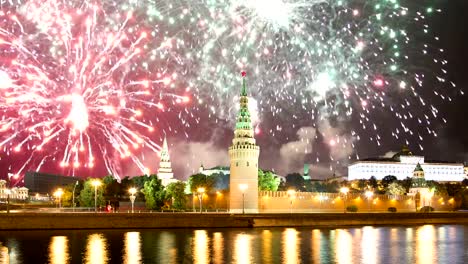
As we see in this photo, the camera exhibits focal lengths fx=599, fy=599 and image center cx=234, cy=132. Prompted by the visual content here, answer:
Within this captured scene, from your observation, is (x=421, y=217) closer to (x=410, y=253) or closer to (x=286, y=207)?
(x=286, y=207)

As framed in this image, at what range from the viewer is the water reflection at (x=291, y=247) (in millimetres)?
34375

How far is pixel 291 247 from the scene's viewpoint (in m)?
40.7

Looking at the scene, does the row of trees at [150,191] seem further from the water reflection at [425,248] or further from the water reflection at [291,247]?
the water reflection at [425,248]

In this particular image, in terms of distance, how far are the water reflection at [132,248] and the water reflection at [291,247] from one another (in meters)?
8.59

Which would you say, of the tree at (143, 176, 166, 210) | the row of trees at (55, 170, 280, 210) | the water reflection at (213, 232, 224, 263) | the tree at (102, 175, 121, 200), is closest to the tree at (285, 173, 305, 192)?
the row of trees at (55, 170, 280, 210)

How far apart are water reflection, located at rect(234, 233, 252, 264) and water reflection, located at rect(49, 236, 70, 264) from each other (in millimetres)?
9656

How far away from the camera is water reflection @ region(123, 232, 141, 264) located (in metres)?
33.7

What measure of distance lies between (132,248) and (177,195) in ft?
175

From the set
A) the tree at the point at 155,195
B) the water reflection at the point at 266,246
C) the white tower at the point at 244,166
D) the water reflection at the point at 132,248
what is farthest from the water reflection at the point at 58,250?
the tree at the point at 155,195

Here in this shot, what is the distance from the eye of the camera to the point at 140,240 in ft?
149

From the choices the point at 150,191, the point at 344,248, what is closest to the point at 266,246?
the point at 344,248

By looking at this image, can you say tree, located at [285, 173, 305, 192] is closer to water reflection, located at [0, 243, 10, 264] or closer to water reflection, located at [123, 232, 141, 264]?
water reflection, located at [123, 232, 141, 264]

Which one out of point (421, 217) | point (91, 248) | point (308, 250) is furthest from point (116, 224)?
point (421, 217)

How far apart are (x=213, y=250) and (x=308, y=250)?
622cm
